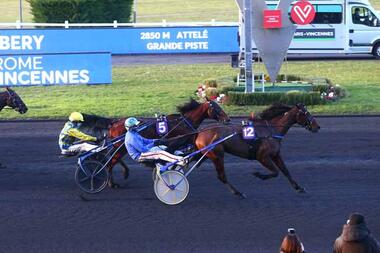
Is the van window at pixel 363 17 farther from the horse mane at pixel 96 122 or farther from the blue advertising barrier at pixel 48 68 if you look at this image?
the horse mane at pixel 96 122

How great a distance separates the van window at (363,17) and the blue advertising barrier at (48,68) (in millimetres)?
12423

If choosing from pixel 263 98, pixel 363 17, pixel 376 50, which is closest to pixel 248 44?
pixel 263 98

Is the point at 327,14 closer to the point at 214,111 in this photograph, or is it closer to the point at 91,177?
the point at 214,111

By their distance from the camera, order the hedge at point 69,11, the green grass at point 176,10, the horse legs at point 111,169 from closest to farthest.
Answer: the horse legs at point 111,169, the hedge at point 69,11, the green grass at point 176,10

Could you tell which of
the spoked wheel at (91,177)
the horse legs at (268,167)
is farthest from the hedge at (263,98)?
the spoked wheel at (91,177)

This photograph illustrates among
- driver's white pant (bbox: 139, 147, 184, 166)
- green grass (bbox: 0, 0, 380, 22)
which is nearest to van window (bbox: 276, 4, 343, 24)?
green grass (bbox: 0, 0, 380, 22)

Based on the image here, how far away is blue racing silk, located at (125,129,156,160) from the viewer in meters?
11.3

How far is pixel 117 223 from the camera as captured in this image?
1026 cm

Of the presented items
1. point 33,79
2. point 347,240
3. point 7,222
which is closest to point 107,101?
point 33,79

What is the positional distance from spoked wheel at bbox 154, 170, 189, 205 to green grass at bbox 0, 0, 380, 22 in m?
35.7

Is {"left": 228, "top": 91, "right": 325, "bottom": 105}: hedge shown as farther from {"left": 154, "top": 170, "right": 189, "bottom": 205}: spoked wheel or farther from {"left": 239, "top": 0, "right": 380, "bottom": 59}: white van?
{"left": 239, "top": 0, "right": 380, "bottom": 59}: white van

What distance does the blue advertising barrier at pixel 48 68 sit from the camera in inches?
853

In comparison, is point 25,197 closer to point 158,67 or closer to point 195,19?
point 158,67

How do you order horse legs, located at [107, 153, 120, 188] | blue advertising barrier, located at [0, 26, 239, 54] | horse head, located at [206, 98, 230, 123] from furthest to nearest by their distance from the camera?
blue advertising barrier, located at [0, 26, 239, 54]
horse head, located at [206, 98, 230, 123]
horse legs, located at [107, 153, 120, 188]
